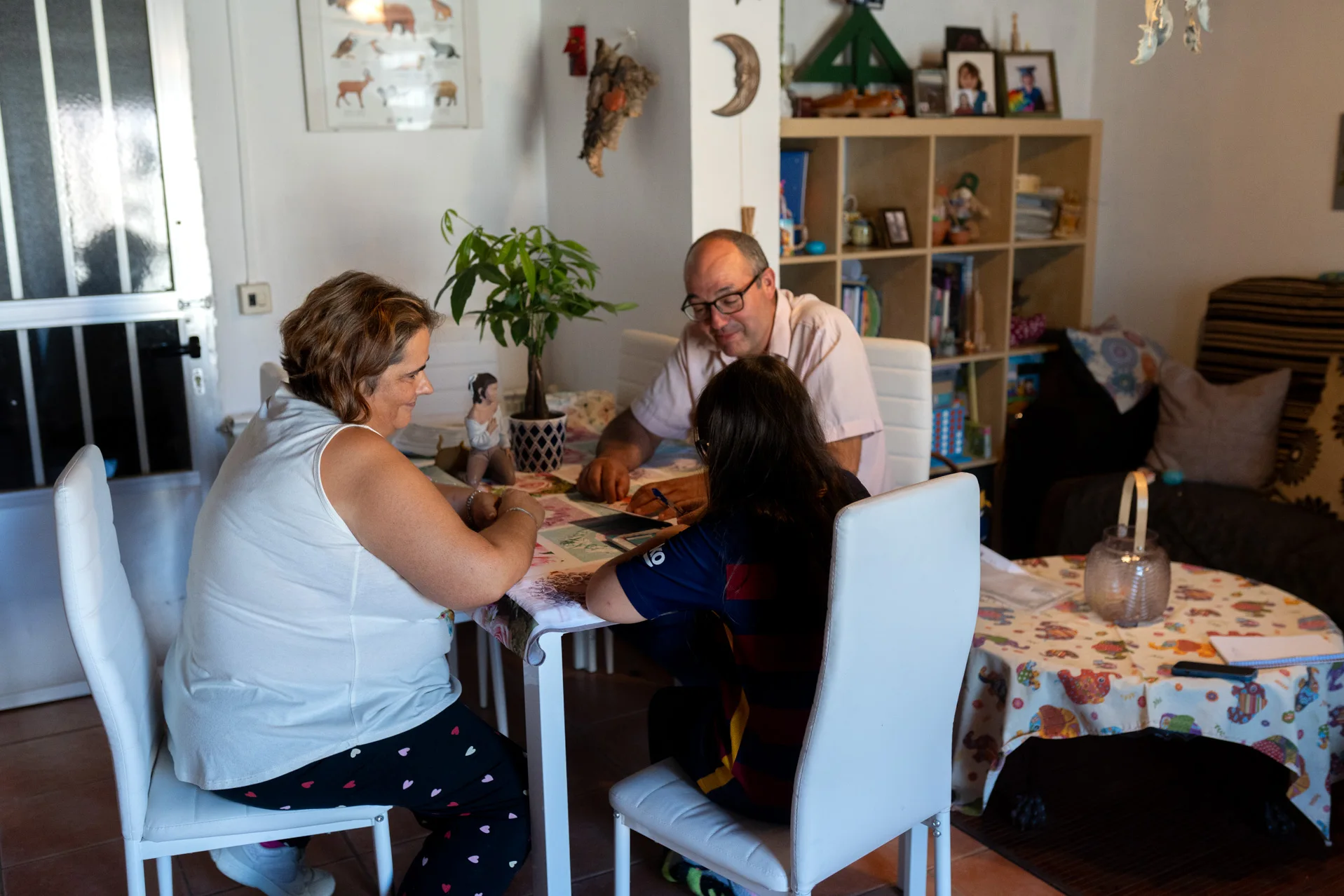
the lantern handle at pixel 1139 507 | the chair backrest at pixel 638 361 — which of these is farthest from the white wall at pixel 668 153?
the lantern handle at pixel 1139 507

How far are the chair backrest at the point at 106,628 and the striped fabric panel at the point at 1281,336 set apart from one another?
2.99m

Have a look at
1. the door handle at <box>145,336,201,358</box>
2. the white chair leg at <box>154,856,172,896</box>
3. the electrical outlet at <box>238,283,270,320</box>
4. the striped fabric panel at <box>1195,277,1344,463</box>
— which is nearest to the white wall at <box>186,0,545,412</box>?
the electrical outlet at <box>238,283,270,320</box>

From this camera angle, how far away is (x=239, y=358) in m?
3.43

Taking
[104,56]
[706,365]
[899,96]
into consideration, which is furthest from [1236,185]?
[104,56]

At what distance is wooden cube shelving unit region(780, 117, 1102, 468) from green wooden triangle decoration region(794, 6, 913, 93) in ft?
0.68

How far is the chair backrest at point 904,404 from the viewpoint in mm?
2623

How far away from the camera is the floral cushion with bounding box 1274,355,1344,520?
10.2ft

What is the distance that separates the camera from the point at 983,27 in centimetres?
424

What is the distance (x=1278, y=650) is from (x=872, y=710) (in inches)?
44.5

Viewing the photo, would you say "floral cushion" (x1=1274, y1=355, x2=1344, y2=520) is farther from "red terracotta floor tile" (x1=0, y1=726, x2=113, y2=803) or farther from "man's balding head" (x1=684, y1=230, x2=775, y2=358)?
"red terracotta floor tile" (x1=0, y1=726, x2=113, y2=803)

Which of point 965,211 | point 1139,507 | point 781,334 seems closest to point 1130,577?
point 1139,507

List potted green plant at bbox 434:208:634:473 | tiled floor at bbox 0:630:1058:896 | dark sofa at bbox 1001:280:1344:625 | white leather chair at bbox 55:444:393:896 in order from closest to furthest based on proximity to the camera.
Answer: white leather chair at bbox 55:444:393:896 < tiled floor at bbox 0:630:1058:896 < potted green plant at bbox 434:208:634:473 < dark sofa at bbox 1001:280:1344:625

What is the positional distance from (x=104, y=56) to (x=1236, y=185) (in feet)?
11.3

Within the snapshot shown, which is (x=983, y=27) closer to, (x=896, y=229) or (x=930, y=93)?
(x=930, y=93)
